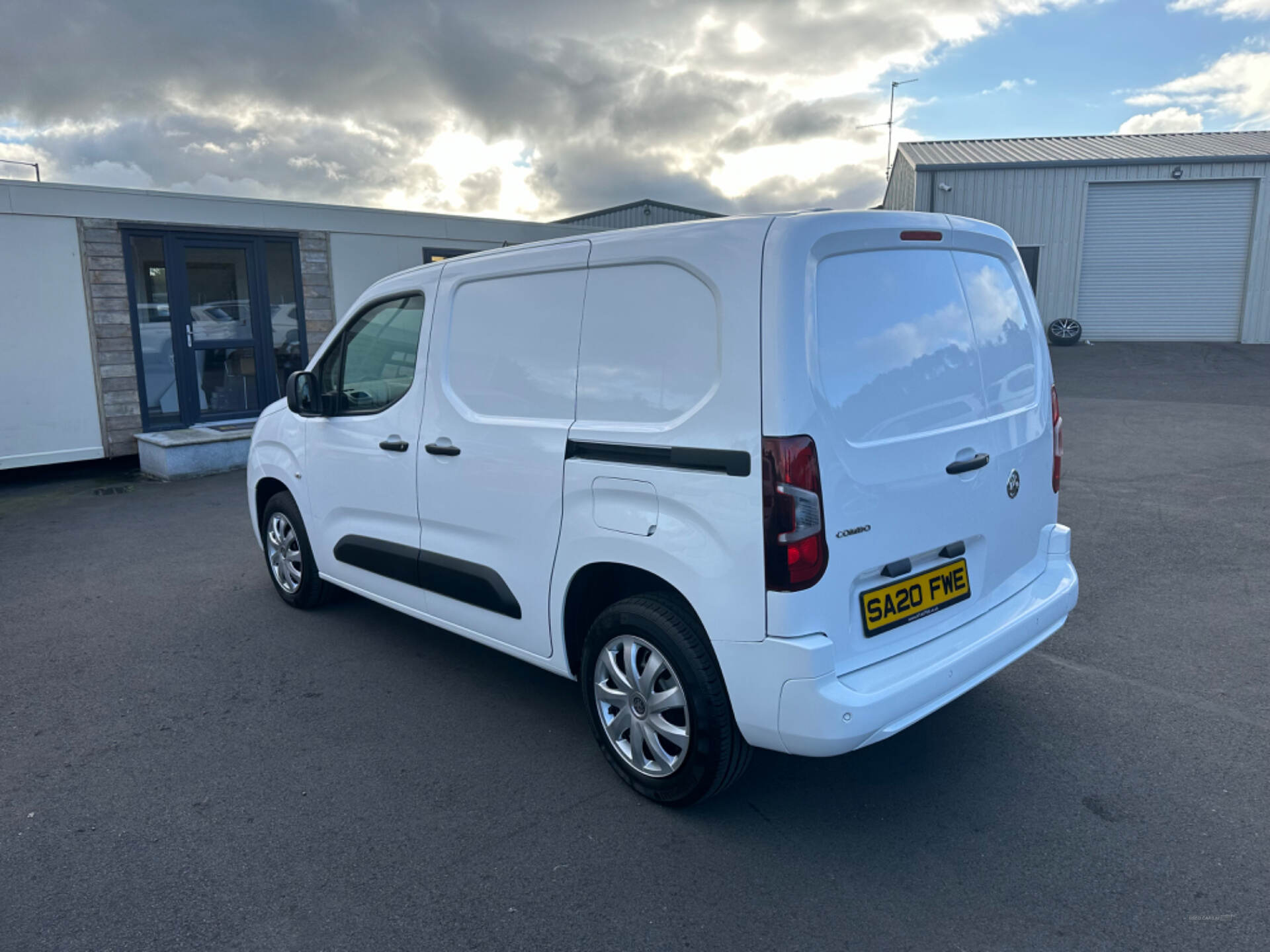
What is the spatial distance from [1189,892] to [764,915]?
1.22 metres

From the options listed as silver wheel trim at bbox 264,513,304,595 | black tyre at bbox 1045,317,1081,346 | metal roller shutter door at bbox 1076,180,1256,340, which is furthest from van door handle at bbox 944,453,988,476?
metal roller shutter door at bbox 1076,180,1256,340

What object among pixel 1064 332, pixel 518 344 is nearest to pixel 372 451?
pixel 518 344

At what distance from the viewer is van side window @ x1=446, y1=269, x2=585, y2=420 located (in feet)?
10.6

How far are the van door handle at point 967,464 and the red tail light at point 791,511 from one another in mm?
629

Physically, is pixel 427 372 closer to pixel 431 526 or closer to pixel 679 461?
pixel 431 526

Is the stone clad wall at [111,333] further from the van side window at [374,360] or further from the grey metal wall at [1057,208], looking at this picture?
the grey metal wall at [1057,208]

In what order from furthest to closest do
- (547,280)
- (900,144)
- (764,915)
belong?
1. (900,144)
2. (547,280)
3. (764,915)

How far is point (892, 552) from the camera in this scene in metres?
2.76

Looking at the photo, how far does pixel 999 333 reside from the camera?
3.24 meters

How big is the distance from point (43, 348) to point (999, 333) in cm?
953

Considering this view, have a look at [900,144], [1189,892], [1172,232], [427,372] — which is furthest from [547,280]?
[900,144]

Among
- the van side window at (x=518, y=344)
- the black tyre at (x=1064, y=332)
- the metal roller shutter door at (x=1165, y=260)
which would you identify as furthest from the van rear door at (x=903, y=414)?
the metal roller shutter door at (x=1165, y=260)

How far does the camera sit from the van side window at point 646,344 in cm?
275

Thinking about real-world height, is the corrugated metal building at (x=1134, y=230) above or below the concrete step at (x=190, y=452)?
above
